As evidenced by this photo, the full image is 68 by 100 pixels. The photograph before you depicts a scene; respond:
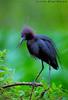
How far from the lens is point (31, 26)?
8.32ft

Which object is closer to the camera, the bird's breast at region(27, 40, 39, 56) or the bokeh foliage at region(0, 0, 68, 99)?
the bird's breast at region(27, 40, 39, 56)

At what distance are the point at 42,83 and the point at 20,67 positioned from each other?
95 cm

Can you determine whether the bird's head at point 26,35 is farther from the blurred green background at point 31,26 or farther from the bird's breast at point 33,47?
the blurred green background at point 31,26

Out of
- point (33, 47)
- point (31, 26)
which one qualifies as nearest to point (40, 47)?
point (33, 47)

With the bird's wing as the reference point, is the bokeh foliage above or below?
above

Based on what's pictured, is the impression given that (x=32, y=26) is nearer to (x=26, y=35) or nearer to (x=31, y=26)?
(x=31, y=26)

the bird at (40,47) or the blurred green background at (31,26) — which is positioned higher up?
the blurred green background at (31,26)

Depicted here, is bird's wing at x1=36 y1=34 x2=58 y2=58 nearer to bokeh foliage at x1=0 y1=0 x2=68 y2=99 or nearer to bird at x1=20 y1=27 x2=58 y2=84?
bird at x1=20 y1=27 x2=58 y2=84

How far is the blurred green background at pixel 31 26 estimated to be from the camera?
1.96m

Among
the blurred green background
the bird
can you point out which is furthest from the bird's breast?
the blurred green background

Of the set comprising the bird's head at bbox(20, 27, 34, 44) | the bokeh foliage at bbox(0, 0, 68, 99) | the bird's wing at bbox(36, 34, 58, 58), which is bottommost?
the bird's wing at bbox(36, 34, 58, 58)

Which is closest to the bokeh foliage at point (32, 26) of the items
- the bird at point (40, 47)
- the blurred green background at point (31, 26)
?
the blurred green background at point (31, 26)

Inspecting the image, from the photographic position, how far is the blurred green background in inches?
77.3

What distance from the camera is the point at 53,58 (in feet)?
3.59
